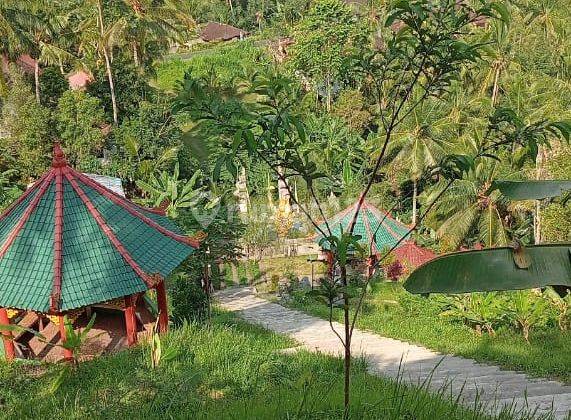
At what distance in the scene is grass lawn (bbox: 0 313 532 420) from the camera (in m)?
4.75

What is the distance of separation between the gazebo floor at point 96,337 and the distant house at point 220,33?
1716 inches

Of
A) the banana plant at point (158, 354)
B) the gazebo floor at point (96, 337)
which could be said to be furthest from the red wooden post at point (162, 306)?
the banana plant at point (158, 354)

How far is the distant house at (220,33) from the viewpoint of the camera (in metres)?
51.9

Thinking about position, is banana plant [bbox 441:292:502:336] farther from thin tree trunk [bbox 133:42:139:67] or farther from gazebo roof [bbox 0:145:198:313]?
thin tree trunk [bbox 133:42:139:67]

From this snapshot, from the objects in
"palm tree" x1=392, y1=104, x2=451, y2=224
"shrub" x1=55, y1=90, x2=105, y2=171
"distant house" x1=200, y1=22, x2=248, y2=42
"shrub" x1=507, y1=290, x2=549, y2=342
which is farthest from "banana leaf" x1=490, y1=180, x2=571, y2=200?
"distant house" x1=200, y1=22, x2=248, y2=42

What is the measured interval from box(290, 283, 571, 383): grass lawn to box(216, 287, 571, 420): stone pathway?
32 centimetres

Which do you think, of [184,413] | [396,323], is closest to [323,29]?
[396,323]

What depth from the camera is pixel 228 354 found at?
7930 mm

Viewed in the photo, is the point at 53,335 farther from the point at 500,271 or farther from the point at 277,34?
the point at 277,34

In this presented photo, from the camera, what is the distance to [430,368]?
9.03 meters

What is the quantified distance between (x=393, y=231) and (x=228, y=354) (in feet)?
40.7

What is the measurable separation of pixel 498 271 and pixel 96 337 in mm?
7782

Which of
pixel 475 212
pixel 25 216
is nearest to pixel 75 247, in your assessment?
pixel 25 216

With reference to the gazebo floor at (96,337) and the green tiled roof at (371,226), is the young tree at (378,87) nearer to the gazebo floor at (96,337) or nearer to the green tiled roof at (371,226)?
the gazebo floor at (96,337)
